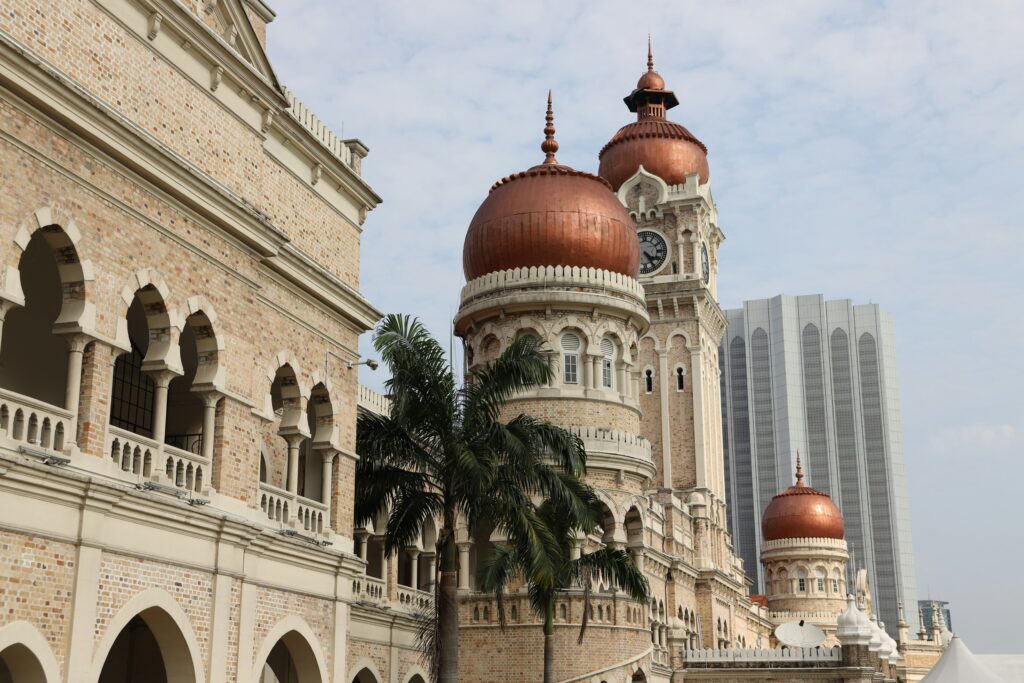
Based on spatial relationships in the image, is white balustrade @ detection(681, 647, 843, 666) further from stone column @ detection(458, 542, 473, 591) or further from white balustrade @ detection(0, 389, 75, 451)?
white balustrade @ detection(0, 389, 75, 451)

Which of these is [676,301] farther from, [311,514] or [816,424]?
[816,424]

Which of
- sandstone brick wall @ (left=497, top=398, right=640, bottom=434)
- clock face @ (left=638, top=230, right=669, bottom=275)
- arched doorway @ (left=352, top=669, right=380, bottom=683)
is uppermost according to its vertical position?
clock face @ (left=638, top=230, right=669, bottom=275)

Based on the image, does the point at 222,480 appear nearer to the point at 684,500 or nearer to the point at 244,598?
the point at 244,598

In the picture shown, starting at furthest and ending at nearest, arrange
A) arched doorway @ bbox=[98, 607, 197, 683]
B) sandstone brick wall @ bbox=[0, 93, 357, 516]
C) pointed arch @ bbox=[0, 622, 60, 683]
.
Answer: arched doorway @ bbox=[98, 607, 197, 683] < sandstone brick wall @ bbox=[0, 93, 357, 516] < pointed arch @ bbox=[0, 622, 60, 683]

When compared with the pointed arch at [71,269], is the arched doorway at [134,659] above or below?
below

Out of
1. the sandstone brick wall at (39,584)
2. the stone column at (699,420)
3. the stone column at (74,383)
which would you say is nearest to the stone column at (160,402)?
the stone column at (74,383)

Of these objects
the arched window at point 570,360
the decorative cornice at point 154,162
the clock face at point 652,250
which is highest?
the clock face at point 652,250

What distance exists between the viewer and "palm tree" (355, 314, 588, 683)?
20.9m

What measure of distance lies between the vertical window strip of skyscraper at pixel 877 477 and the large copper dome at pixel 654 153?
64738 mm

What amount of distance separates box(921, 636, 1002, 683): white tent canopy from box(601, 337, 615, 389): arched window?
627 inches

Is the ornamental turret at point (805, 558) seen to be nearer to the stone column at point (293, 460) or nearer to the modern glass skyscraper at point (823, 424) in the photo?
the modern glass skyscraper at point (823, 424)

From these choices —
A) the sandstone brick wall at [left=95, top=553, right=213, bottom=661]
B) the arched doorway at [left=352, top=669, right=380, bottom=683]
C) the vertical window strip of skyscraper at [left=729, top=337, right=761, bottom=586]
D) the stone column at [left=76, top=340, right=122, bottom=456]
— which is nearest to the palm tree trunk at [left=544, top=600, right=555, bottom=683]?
the arched doorway at [left=352, top=669, right=380, bottom=683]

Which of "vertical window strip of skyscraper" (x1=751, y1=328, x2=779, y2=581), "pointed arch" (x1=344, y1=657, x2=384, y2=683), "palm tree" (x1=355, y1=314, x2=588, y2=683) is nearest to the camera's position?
"palm tree" (x1=355, y1=314, x2=588, y2=683)

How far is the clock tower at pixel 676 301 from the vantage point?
52.1m
